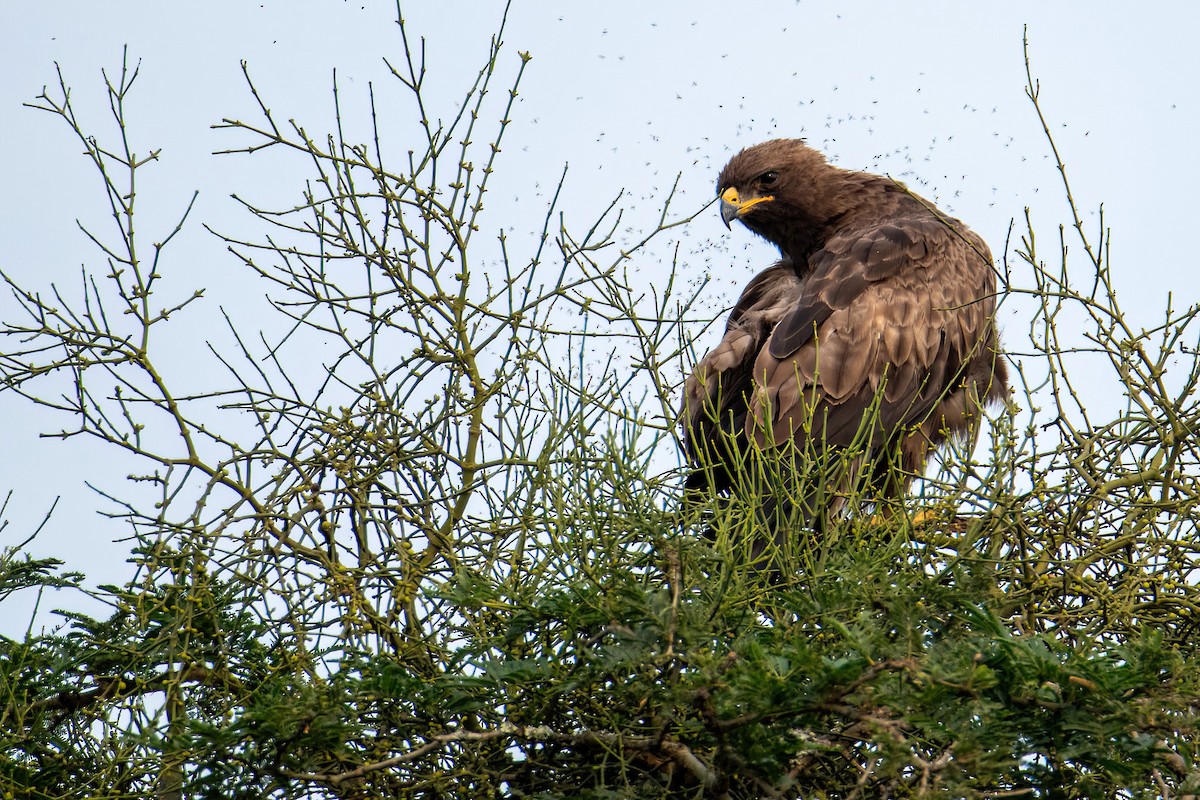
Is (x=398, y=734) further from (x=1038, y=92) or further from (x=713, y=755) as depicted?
(x=1038, y=92)

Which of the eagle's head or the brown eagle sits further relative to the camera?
the eagle's head

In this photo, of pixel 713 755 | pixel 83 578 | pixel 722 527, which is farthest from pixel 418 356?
pixel 713 755

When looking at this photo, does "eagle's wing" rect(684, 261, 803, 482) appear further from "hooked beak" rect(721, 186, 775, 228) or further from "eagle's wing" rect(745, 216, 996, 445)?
"hooked beak" rect(721, 186, 775, 228)

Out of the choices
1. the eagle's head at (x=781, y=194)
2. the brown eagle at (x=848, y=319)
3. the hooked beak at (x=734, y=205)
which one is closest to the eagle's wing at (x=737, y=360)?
the brown eagle at (x=848, y=319)

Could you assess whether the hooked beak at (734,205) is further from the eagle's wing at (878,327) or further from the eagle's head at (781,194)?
the eagle's wing at (878,327)

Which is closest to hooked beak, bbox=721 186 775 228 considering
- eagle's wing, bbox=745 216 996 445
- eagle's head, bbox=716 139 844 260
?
eagle's head, bbox=716 139 844 260

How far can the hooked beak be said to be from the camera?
7.42m

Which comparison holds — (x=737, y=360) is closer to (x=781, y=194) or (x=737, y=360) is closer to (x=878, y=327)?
(x=878, y=327)

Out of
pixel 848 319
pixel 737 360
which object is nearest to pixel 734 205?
pixel 848 319

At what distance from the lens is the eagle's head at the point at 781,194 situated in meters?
7.32

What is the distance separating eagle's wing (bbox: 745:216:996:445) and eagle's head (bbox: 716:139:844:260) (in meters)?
0.35

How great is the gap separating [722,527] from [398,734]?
3.02 feet

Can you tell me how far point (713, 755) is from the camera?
2811 millimetres

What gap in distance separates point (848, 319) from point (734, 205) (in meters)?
1.47
